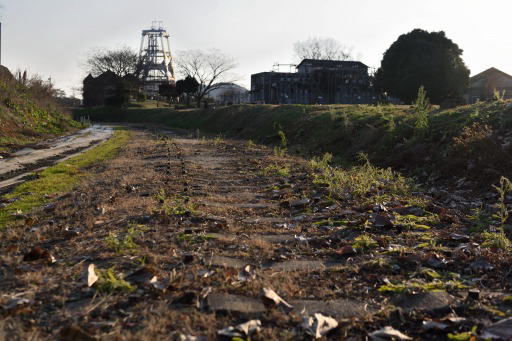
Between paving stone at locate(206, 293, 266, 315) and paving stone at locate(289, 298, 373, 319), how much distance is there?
243 millimetres

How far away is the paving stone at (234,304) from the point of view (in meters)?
2.88

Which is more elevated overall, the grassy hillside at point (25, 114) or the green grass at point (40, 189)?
the grassy hillside at point (25, 114)

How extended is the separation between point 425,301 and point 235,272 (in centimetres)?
135

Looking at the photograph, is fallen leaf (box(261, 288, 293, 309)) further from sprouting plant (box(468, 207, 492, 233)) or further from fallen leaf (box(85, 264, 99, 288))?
sprouting plant (box(468, 207, 492, 233))

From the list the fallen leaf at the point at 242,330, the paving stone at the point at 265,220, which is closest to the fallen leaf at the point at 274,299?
the fallen leaf at the point at 242,330

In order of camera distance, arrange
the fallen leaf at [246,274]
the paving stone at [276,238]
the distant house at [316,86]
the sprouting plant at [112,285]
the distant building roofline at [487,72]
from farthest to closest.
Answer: the distant house at [316,86], the distant building roofline at [487,72], the paving stone at [276,238], the fallen leaf at [246,274], the sprouting plant at [112,285]

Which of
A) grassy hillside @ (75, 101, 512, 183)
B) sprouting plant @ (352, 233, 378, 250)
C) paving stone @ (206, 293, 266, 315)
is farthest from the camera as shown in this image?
grassy hillside @ (75, 101, 512, 183)

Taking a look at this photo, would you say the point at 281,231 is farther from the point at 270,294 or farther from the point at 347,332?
the point at 347,332

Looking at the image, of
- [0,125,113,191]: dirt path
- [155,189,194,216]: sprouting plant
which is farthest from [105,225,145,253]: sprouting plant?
[0,125,113,191]: dirt path

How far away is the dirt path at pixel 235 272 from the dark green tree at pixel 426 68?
119 ft

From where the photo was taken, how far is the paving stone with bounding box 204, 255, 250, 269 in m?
3.73

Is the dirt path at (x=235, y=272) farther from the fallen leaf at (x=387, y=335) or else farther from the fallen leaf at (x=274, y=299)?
the fallen leaf at (x=387, y=335)

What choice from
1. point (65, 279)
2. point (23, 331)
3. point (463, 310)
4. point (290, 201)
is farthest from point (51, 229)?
point (463, 310)

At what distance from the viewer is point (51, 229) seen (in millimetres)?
4684
